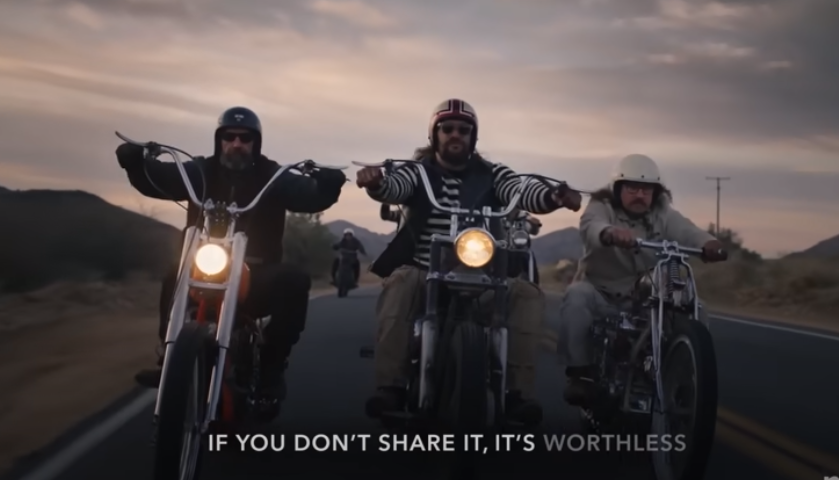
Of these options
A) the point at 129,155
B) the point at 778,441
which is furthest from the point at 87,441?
the point at 778,441

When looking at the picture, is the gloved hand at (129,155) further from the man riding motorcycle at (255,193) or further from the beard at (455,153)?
the beard at (455,153)

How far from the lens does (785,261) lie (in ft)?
130

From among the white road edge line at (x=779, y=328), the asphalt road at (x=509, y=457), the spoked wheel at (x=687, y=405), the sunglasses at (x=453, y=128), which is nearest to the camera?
the spoked wheel at (x=687, y=405)

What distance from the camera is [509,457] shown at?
663 cm

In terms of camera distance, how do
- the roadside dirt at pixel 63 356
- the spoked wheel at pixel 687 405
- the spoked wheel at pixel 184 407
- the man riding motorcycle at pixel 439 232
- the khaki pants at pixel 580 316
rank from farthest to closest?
the roadside dirt at pixel 63 356
the khaki pants at pixel 580 316
the man riding motorcycle at pixel 439 232
the spoked wheel at pixel 687 405
the spoked wheel at pixel 184 407

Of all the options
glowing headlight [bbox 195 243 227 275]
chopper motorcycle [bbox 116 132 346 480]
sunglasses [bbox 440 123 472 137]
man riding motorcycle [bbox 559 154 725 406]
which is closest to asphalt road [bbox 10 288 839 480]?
chopper motorcycle [bbox 116 132 346 480]

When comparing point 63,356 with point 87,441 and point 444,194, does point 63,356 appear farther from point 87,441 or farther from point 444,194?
point 444,194

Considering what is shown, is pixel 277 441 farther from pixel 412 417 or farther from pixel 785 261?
pixel 785 261

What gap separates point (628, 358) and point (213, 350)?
2.45 m

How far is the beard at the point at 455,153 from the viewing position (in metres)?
7.26

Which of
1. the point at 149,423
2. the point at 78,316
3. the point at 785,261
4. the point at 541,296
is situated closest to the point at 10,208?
the point at 78,316

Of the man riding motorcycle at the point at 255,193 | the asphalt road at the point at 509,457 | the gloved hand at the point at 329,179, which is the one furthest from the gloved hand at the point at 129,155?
the asphalt road at the point at 509,457

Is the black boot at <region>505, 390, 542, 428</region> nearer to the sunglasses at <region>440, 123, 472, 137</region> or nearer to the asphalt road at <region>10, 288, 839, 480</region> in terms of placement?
the asphalt road at <region>10, 288, 839, 480</region>

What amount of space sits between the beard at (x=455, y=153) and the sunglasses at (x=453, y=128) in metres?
0.06
